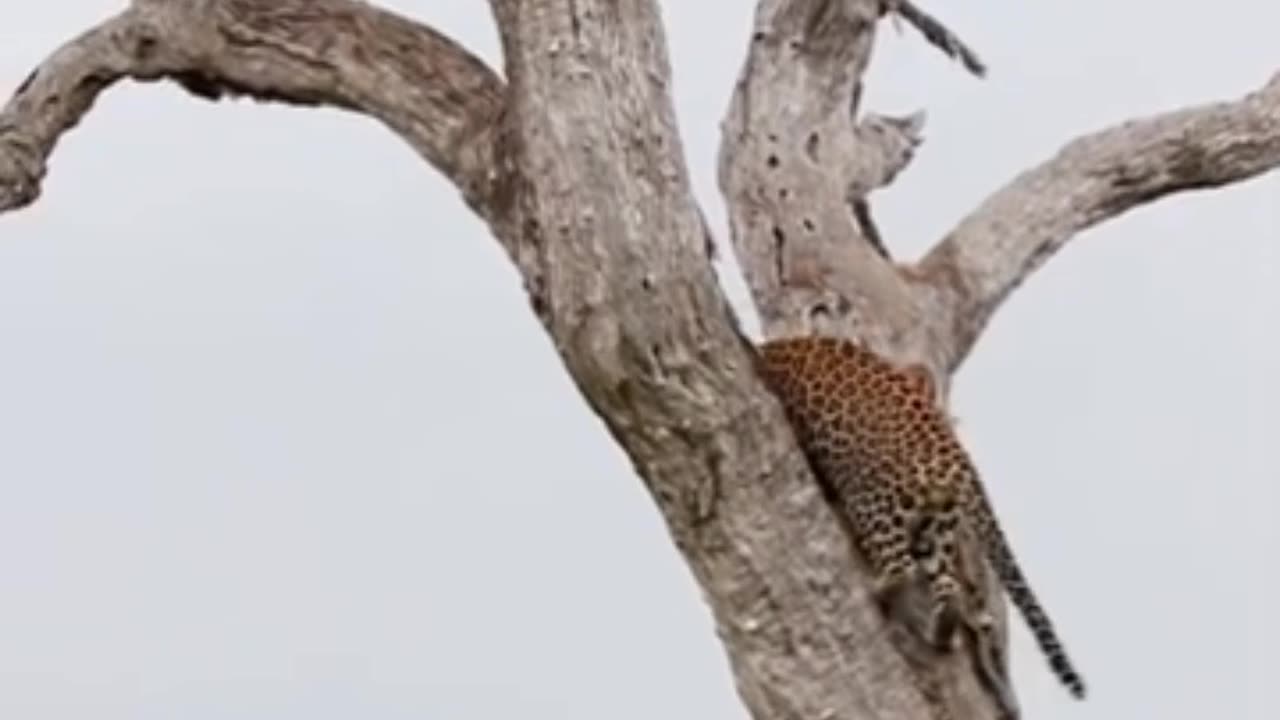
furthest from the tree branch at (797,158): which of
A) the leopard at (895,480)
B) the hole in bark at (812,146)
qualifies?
the leopard at (895,480)

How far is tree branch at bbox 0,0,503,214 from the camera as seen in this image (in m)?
4.08

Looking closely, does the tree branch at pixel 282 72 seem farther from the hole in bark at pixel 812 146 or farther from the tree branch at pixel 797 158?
the hole in bark at pixel 812 146

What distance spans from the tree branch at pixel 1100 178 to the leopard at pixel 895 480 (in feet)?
2.81

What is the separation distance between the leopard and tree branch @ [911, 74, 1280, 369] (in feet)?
2.81

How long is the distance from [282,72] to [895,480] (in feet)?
3.71

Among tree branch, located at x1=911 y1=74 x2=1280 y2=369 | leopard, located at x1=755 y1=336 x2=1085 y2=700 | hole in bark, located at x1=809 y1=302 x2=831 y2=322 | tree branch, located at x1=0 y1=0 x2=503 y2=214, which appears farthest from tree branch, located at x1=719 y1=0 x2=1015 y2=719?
tree branch, located at x1=0 y1=0 x2=503 y2=214

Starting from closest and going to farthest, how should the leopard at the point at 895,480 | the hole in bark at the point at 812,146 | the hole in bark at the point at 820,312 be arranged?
1. the leopard at the point at 895,480
2. the hole in bark at the point at 820,312
3. the hole in bark at the point at 812,146

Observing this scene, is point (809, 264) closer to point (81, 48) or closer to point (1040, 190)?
point (1040, 190)

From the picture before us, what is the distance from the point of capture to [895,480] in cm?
389

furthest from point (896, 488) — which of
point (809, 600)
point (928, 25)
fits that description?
point (928, 25)

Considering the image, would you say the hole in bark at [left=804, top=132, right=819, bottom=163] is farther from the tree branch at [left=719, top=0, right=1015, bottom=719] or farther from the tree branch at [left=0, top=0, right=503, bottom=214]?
the tree branch at [left=0, top=0, right=503, bottom=214]

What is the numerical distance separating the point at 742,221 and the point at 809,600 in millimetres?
1218

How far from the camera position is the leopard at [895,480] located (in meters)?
3.84

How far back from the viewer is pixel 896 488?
3883mm
